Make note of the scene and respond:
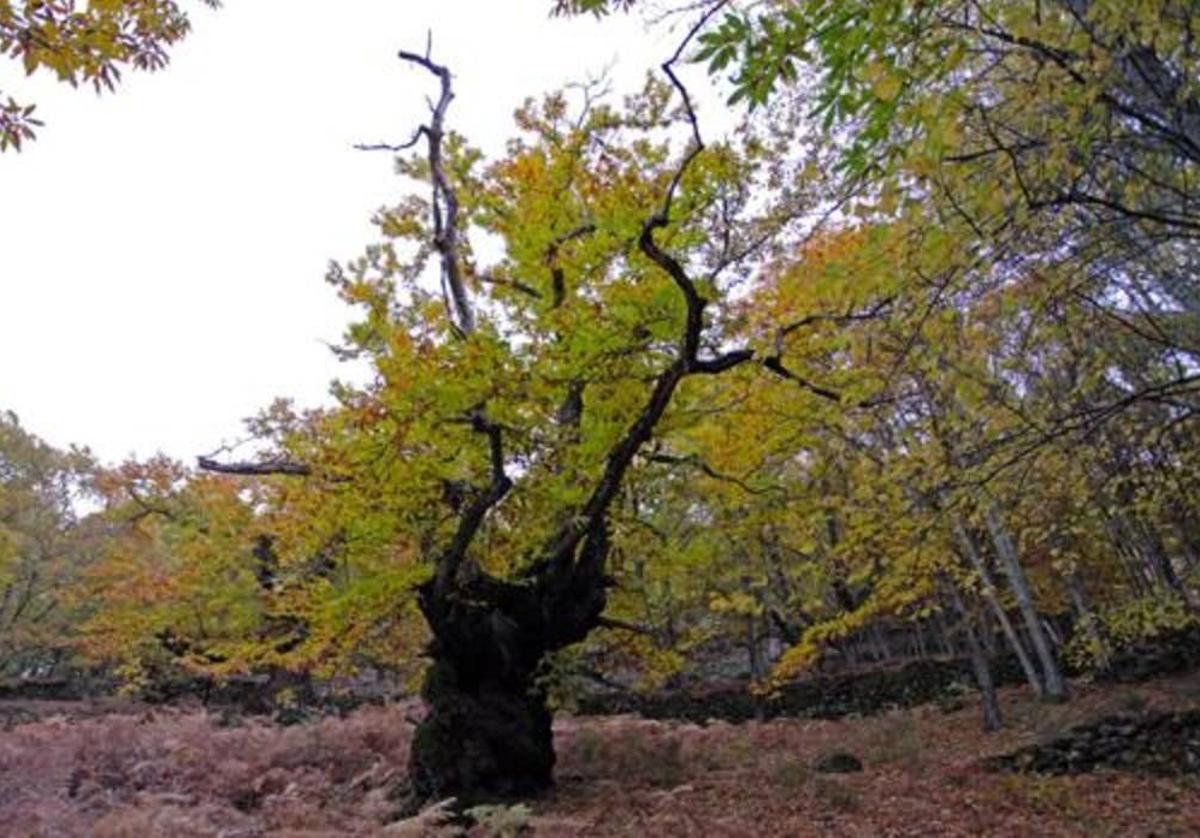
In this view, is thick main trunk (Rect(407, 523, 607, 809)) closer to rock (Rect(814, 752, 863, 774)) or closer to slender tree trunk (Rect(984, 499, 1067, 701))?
rock (Rect(814, 752, 863, 774))

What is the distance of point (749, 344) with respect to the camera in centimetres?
679

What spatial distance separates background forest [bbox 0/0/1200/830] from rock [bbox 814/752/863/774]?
1518 mm

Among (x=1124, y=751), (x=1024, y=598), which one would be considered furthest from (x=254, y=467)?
(x=1024, y=598)

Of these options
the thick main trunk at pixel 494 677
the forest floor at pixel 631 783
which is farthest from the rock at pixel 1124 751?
the thick main trunk at pixel 494 677

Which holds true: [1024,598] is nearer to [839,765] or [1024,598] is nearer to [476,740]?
[839,765]

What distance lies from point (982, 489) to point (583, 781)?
277 inches

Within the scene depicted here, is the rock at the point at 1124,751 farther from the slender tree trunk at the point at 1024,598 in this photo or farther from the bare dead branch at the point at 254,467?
the bare dead branch at the point at 254,467

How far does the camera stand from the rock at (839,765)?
1108 cm

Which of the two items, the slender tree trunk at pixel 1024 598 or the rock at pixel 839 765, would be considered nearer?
the rock at pixel 839 765

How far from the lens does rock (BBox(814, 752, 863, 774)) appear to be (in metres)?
11.1

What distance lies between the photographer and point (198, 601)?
19984 millimetres

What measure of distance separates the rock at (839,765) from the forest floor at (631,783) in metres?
0.31

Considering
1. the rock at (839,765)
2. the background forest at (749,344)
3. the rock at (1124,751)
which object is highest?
the background forest at (749,344)

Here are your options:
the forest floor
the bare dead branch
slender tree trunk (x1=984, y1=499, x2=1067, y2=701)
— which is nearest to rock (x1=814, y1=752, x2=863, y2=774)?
the forest floor
